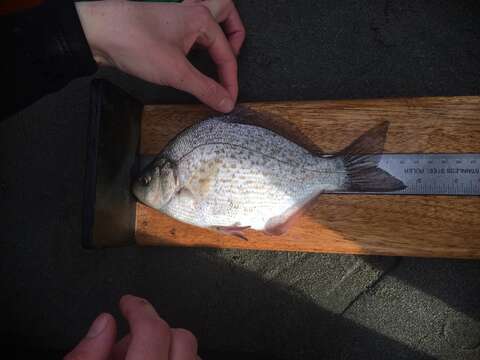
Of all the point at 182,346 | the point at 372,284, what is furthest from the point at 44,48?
the point at 372,284

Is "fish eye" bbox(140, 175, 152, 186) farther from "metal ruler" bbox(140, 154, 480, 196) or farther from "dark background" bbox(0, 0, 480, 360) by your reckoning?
"metal ruler" bbox(140, 154, 480, 196)

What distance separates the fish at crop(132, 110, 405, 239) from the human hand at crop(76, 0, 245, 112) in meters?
0.18

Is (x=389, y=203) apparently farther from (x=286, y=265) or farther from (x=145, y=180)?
(x=145, y=180)

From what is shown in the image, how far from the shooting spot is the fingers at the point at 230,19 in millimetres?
1658

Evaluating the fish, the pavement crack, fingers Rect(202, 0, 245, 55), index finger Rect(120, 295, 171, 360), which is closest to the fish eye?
the fish

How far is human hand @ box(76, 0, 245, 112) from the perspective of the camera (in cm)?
130

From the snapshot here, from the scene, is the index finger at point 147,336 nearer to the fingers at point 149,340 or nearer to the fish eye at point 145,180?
the fingers at point 149,340

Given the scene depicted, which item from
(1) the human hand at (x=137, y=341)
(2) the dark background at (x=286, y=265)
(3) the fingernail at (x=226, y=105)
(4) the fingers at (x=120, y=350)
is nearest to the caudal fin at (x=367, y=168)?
(2) the dark background at (x=286, y=265)

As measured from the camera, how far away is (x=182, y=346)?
1.08 meters

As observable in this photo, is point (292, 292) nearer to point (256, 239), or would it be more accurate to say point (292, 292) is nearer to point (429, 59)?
point (256, 239)

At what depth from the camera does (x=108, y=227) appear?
4.91 feet

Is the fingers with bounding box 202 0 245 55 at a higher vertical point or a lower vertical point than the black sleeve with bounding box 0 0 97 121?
higher

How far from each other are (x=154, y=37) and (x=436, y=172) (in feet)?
3.97

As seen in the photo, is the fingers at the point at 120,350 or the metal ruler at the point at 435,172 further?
the metal ruler at the point at 435,172
